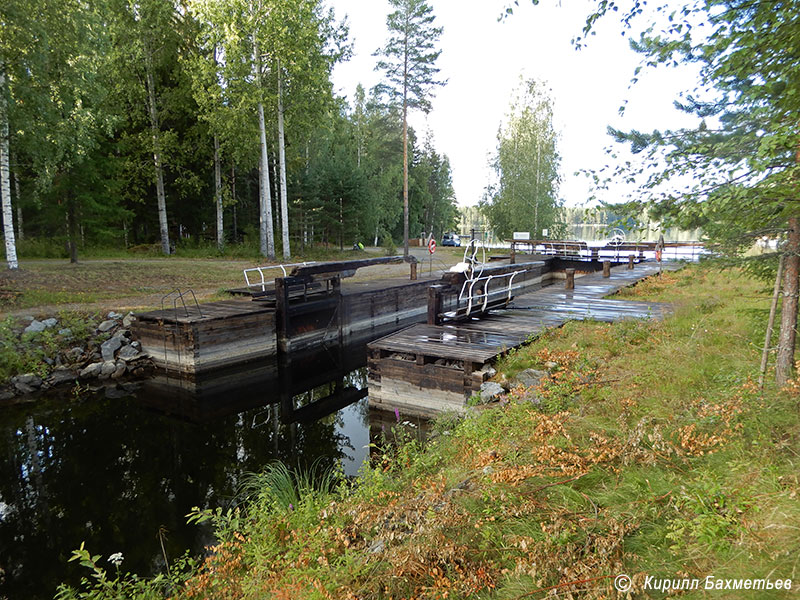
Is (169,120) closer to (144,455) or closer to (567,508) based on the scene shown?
(144,455)

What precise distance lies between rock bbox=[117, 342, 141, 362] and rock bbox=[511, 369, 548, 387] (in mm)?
10226

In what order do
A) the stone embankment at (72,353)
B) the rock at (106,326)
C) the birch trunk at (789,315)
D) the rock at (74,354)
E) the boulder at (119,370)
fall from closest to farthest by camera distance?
the birch trunk at (789,315) < the stone embankment at (72,353) < the rock at (74,354) < the boulder at (119,370) < the rock at (106,326)

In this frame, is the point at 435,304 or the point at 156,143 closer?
the point at 435,304

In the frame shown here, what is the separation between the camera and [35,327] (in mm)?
11367

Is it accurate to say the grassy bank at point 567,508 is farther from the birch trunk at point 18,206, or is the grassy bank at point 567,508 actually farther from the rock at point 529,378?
the birch trunk at point 18,206

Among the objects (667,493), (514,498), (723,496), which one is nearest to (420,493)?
(514,498)

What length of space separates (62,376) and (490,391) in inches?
404

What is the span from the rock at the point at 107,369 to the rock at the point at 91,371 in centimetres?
7

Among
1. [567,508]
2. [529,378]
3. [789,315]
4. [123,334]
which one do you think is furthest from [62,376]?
[789,315]

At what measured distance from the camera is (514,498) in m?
3.46

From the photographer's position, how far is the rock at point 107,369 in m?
11.5

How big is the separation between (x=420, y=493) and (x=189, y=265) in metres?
20.2

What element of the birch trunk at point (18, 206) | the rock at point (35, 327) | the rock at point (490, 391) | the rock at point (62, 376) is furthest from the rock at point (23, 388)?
the birch trunk at point (18, 206)

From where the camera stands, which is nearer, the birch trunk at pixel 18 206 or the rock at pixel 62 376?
the rock at pixel 62 376
